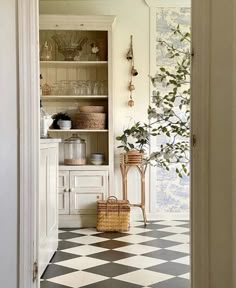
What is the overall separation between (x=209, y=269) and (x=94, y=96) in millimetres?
3091

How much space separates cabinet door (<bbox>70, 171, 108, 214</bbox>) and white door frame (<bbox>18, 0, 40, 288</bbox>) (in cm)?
248

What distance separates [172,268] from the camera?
3258 millimetres

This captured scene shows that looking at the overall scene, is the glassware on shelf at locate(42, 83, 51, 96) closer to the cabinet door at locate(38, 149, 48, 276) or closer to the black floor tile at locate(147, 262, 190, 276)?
the cabinet door at locate(38, 149, 48, 276)

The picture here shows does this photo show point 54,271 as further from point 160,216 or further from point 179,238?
point 160,216

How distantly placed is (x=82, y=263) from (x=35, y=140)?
148 centimetres

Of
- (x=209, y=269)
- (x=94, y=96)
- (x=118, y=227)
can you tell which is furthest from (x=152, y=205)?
(x=209, y=269)

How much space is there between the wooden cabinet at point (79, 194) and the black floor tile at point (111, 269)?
4.85 ft

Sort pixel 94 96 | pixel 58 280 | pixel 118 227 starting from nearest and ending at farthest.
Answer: pixel 58 280
pixel 118 227
pixel 94 96

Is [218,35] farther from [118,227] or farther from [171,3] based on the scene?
[171,3]

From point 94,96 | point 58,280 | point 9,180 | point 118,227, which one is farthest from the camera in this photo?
point 94,96

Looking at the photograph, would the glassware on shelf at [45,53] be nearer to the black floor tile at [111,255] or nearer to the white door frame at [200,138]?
the black floor tile at [111,255]

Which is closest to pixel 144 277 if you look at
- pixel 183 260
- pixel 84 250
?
pixel 183 260

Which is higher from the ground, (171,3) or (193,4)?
(171,3)

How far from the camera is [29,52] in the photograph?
2.23m
